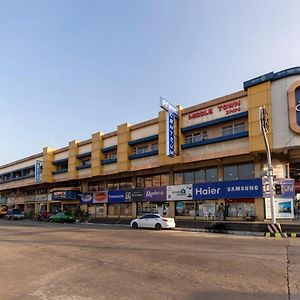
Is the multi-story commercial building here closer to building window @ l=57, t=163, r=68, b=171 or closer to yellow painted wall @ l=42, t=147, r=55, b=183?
building window @ l=57, t=163, r=68, b=171

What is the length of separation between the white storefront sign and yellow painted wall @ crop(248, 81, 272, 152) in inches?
369

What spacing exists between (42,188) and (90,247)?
4995 cm

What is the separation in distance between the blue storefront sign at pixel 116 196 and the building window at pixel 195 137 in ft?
41.7

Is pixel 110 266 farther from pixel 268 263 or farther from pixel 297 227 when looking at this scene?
pixel 297 227

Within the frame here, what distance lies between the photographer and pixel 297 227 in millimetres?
24891

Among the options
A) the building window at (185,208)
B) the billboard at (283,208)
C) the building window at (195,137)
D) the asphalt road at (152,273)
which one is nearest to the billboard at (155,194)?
the building window at (185,208)

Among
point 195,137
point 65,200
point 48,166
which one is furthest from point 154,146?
point 48,166

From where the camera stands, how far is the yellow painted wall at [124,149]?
4138cm

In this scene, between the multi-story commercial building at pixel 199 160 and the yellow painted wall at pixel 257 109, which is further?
the multi-story commercial building at pixel 199 160

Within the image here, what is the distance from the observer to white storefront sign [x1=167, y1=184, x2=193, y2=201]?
35.8 meters

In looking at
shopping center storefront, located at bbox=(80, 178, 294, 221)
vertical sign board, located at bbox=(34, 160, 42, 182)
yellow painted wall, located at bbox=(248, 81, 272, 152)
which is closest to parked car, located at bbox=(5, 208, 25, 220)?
vertical sign board, located at bbox=(34, 160, 42, 182)

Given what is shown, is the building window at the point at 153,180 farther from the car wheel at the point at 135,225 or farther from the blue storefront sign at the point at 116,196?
the car wheel at the point at 135,225

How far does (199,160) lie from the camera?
33.7m

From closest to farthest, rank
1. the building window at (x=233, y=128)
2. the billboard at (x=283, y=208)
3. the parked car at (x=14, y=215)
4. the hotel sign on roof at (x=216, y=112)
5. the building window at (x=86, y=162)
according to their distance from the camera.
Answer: the billboard at (x=283, y=208), the hotel sign on roof at (x=216, y=112), the building window at (x=233, y=128), the building window at (x=86, y=162), the parked car at (x=14, y=215)
